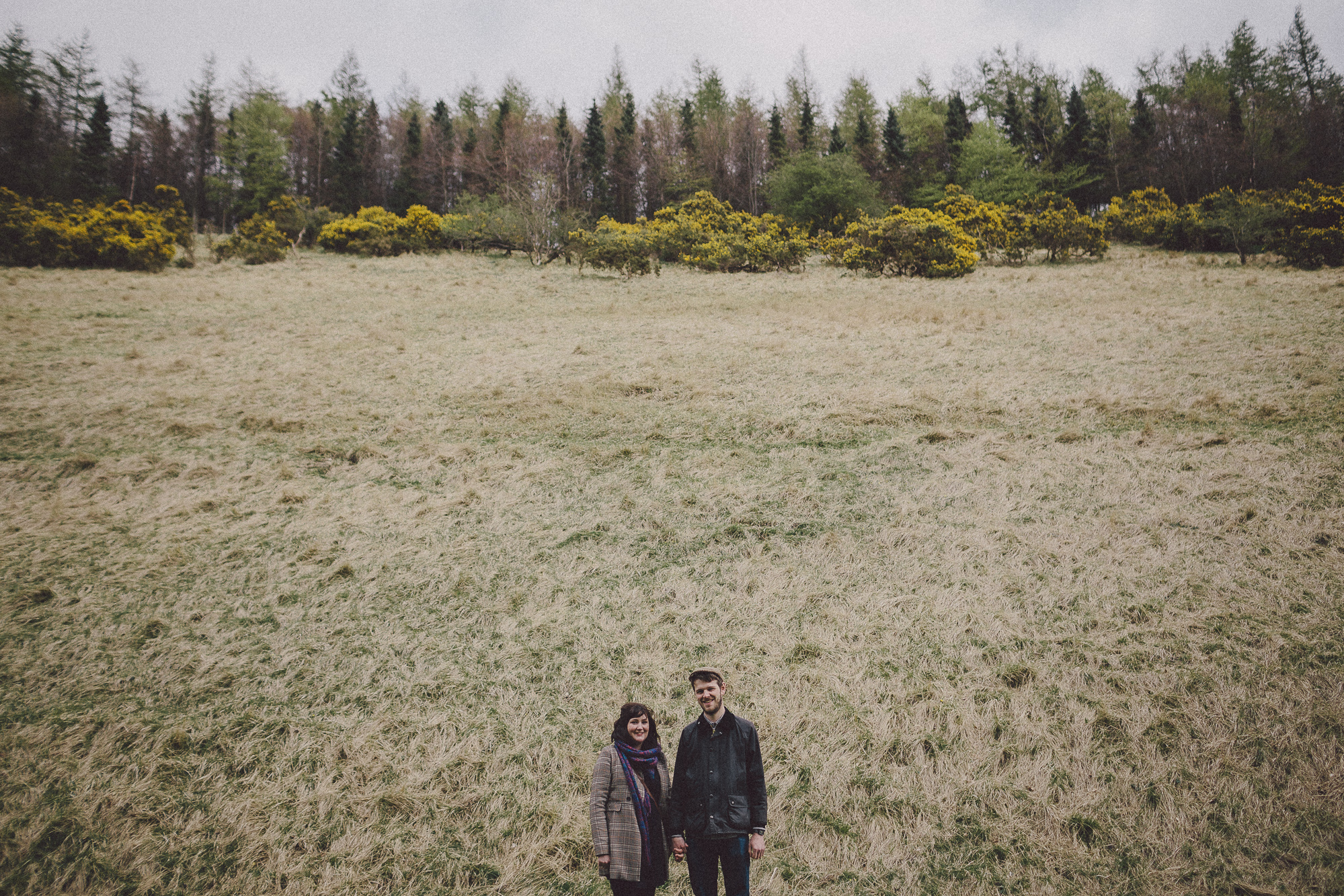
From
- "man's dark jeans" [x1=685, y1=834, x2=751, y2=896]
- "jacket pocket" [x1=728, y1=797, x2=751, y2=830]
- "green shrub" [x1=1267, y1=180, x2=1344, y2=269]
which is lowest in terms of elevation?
"man's dark jeans" [x1=685, y1=834, x2=751, y2=896]

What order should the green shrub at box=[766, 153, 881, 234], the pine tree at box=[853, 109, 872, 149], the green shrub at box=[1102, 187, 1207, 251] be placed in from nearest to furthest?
the green shrub at box=[1102, 187, 1207, 251] → the green shrub at box=[766, 153, 881, 234] → the pine tree at box=[853, 109, 872, 149]

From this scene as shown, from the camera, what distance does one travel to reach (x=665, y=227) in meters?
24.2

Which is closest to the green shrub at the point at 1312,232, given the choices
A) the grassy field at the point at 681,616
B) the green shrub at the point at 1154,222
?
the green shrub at the point at 1154,222

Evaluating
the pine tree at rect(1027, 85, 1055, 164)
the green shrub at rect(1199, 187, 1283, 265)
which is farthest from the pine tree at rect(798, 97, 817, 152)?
the green shrub at rect(1199, 187, 1283, 265)

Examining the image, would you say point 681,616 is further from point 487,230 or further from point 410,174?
point 410,174

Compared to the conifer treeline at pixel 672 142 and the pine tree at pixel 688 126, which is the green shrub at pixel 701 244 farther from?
the pine tree at pixel 688 126

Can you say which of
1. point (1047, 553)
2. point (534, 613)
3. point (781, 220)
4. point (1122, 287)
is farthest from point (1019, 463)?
point (781, 220)

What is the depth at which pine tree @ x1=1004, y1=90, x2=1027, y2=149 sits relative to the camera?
37.5 meters

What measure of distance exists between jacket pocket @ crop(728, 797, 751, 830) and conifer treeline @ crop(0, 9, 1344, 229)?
1020 inches

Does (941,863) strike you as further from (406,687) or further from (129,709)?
(129,709)

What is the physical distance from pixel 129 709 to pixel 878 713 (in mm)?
4945

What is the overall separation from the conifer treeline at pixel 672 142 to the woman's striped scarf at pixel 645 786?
25707 mm

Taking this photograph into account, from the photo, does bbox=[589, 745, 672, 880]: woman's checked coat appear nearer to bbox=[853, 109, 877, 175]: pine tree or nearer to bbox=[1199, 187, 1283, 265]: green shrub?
bbox=[1199, 187, 1283, 265]: green shrub

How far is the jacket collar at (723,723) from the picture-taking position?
8.27 feet
